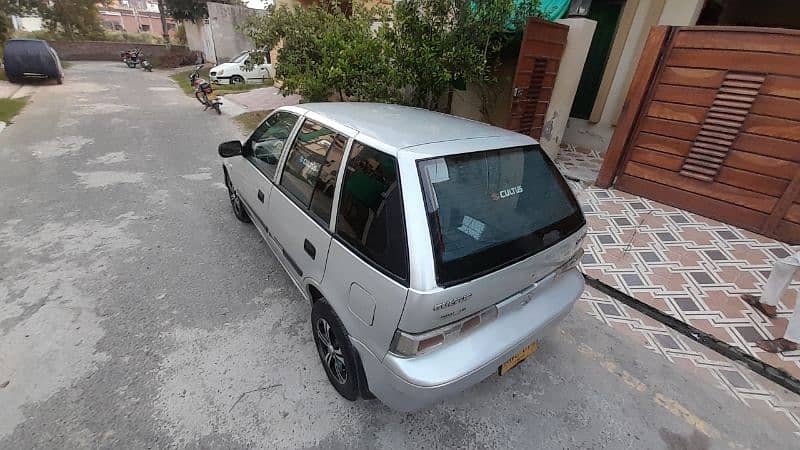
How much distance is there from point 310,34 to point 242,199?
13.1ft

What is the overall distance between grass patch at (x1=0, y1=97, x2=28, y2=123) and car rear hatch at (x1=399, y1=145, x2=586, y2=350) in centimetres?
1072

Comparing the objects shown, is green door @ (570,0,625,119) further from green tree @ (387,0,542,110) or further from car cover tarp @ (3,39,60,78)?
car cover tarp @ (3,39,60,78)

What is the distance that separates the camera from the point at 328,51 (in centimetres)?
553

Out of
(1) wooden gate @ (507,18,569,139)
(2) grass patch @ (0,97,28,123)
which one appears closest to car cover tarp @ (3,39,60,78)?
(2) grass patch @ (0,97,28,123)

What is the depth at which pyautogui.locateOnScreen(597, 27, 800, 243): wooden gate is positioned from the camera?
343cm

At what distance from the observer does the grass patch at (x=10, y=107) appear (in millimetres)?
7770

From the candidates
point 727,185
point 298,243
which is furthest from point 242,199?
point 727,185

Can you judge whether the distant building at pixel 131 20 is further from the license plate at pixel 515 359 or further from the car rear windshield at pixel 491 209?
the license plate at pixel 515 359

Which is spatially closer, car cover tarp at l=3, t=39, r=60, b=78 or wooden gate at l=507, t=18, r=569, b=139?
wooden gate at l=507, t=18, r=569, b=139

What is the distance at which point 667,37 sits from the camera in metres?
4.02

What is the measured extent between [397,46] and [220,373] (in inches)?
186

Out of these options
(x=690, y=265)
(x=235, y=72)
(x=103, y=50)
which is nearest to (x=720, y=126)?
(x=690, y=265)

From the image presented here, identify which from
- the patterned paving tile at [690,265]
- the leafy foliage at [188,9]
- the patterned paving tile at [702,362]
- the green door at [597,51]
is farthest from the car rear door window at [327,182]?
the leafy foliage at [188,9]

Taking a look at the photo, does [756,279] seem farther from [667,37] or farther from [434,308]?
[434,308]
